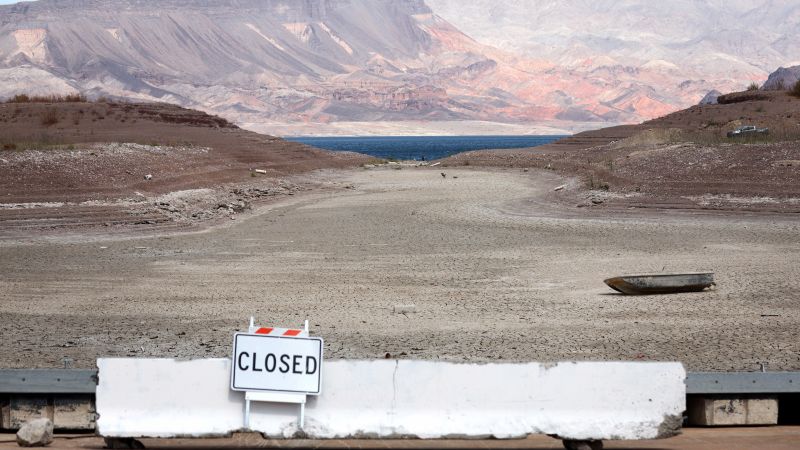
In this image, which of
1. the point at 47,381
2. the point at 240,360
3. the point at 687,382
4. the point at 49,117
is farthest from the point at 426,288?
the point at 49,117

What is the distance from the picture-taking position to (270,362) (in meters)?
7.58

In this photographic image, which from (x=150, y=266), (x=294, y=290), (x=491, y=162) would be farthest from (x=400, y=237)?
(x=491, y=162)

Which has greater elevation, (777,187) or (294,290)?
(777,187)

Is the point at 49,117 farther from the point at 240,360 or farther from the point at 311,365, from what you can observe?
the point at 311,365

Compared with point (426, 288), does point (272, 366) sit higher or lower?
lower

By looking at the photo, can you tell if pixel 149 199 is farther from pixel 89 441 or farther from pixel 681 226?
pixel 89 441

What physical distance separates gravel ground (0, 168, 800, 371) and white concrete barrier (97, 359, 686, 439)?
2349 millimetres

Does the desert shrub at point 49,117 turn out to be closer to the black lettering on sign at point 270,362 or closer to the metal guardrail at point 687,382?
the metal guardrail at point 687,382

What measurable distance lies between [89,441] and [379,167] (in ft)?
171

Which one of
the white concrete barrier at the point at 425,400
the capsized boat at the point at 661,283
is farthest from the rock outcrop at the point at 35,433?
the capsized boat at the point at 661,283

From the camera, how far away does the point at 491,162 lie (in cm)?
5806

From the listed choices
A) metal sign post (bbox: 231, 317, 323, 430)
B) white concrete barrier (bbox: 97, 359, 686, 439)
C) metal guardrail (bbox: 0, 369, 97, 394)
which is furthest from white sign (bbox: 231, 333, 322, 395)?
metal guardrail (bbox: 0, 369, 97, 394)

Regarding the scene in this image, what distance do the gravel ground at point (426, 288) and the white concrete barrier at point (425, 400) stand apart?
235cm

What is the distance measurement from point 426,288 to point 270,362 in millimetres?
7986
